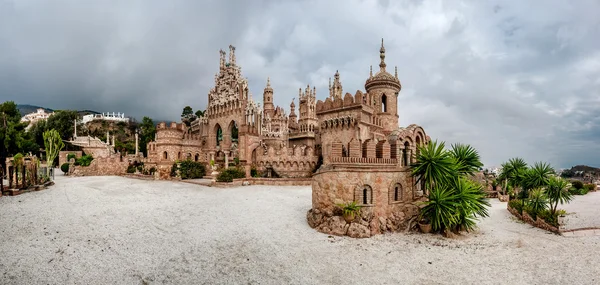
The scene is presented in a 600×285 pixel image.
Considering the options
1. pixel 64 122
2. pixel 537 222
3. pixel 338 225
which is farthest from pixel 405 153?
pixel 64 122

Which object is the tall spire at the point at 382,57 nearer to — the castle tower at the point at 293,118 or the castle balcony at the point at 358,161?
the castle balcony at the point at 358,161

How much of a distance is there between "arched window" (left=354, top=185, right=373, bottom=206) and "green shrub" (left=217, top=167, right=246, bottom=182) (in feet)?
59.1

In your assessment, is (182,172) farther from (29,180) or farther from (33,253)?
(33,253)

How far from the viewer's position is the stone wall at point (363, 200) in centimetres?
1441

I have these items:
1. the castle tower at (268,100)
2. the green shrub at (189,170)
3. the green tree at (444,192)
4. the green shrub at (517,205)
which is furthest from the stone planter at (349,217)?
the castle tower at (268,100)

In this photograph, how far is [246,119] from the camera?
41.0 meters

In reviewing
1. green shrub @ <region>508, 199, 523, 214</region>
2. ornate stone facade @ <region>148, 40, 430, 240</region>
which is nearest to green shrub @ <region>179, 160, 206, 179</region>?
ornate stone facade @ <region>148, 40, 430, 240</region>

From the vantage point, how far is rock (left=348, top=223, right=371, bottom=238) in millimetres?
13961

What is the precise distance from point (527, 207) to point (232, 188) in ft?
76.8

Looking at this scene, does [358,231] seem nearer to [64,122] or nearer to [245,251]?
[245,251]

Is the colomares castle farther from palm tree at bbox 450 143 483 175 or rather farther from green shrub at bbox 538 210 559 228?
green shrub at bbox 538 210 559 228

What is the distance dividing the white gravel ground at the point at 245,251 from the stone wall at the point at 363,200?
0.75m

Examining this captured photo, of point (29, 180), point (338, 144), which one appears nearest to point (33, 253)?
point (338, 144)

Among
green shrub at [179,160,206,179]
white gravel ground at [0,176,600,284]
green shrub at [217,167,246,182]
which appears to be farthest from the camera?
green shrub at [179,160,206,179]
